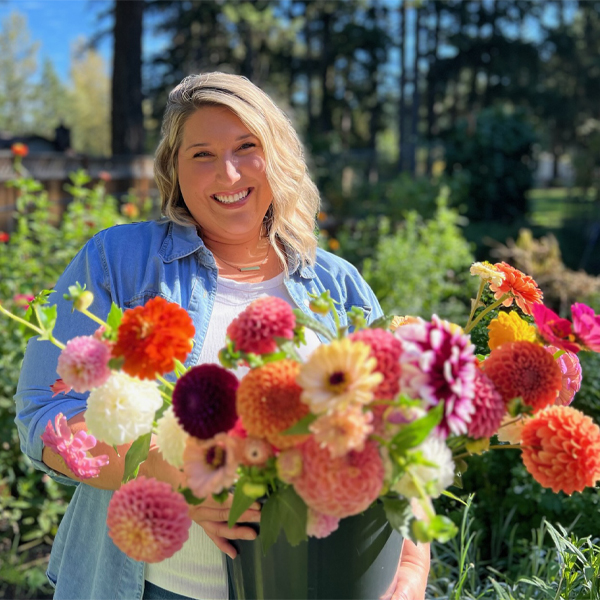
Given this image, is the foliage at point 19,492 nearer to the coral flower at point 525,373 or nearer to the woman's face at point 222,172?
the woman's face at point 222,172

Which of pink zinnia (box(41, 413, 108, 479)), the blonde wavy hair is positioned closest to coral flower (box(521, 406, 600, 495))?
pink zinnia (box(41, 413, 108, 479))

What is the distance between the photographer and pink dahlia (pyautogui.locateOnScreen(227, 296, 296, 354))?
714mm

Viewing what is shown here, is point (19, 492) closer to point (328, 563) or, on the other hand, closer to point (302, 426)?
point (328, 563)

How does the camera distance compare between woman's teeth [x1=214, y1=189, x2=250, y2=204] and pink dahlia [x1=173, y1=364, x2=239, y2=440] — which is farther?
woman's teeth [x1=214, y1=189, x2=250, y2=204]

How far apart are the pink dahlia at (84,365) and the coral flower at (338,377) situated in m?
0.23

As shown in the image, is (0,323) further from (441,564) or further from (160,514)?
(160,514)

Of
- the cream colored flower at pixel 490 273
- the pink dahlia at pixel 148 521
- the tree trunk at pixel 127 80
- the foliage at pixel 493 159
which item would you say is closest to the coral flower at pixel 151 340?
the pink dahlia at pixel 148 521

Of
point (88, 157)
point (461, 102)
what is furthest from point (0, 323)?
point (461, 102)

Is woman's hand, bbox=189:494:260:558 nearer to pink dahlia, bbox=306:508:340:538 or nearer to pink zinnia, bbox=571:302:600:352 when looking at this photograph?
pink dahlia, bbox=306:508:340:538

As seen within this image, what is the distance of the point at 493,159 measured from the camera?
36.6 ft

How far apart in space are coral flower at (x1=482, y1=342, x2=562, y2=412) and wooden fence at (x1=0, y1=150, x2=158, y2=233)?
3560mm

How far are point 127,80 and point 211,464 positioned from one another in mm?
7442

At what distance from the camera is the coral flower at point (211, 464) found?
690 millimetres

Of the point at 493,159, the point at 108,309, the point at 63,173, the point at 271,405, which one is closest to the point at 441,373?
the point at 271,405
